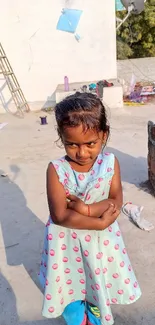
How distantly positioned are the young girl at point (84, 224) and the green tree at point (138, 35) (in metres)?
14.4

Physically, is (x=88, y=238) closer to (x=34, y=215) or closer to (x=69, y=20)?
(x=34, y=215)

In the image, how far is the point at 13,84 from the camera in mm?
7324

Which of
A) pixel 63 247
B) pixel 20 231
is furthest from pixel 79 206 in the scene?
pixel 20 231

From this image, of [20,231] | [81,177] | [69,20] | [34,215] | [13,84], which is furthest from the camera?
[13,84]

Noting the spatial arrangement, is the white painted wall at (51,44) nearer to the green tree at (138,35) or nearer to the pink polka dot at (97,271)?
the pink polka dot at (97,271)

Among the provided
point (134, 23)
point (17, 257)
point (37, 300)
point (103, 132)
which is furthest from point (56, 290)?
point (134, 23)

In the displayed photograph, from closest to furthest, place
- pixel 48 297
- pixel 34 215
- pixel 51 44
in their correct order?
pixel 48 297, pixel 34 215, pixel 51 44

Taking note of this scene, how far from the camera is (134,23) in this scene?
1608 centimetres

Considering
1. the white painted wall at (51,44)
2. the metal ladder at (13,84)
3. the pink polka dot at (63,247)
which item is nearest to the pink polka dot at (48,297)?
the pink polka dot at (63,247)

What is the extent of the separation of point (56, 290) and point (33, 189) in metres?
2.17

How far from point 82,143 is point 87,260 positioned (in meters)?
0.54

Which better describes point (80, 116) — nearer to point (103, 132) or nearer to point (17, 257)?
point (103, 132)

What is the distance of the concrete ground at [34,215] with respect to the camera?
7.34 ft

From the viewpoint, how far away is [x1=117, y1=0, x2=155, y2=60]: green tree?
15.5m
